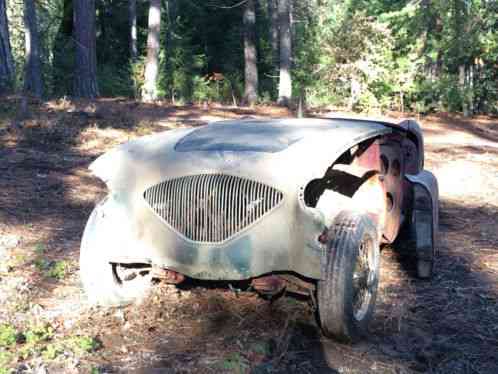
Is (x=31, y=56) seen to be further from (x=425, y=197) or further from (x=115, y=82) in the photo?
(x=425, y=197)

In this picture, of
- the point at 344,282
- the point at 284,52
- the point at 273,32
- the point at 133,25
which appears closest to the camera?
the point at 344,282

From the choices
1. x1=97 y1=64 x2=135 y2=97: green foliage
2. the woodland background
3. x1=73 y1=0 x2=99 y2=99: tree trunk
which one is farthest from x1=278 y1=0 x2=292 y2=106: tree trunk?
x1=97 y1=64 x2=135 y2=97: green foliage

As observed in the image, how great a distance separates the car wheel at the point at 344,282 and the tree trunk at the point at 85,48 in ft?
42.1

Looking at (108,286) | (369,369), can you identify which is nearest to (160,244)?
(108,286)

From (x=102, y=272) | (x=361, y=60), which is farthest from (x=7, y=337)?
(x=361, y=60)

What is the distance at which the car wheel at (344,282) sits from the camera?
130 inches

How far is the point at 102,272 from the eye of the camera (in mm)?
3816

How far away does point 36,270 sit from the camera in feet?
15.3

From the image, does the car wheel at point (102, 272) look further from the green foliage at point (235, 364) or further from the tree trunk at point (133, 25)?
the tree trunk at point (133, 25)

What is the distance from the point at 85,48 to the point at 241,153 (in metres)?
12.6

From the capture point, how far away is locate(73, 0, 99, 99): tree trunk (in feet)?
48.1

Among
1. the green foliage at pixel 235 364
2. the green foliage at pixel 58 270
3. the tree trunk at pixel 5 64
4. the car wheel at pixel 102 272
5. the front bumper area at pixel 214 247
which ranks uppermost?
the tree trunk at pixel 5 64

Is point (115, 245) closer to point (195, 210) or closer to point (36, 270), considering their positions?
point (195, 210)

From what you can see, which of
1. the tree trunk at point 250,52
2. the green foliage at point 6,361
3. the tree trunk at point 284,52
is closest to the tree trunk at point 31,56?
the tree trunk at point 284,52
